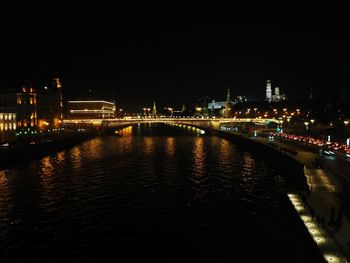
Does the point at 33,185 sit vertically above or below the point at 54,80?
below

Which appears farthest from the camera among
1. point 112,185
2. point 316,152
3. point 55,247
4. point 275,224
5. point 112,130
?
point 112,130

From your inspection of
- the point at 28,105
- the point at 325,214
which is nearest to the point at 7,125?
the point at 28,105

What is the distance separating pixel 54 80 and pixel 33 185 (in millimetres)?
128937

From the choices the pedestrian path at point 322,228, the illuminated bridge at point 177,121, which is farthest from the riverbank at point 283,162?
the illuminated bridge at point 177,121

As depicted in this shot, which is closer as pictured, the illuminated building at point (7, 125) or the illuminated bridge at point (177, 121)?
the illuminated building at point (7, 125)

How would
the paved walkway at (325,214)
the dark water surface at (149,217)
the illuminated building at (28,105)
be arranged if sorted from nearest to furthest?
the paved walkway at (325,214) < the dark water surface at (149,217) < the illuminated building at (28,105)

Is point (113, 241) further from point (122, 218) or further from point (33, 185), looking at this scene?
point (33, 185)

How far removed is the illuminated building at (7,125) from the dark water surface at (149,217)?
25.1 meters

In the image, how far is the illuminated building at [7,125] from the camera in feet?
242

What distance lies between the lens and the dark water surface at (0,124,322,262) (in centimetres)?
2266

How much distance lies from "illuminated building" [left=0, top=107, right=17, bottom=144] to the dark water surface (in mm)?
25119

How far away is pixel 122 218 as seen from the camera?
29391mm

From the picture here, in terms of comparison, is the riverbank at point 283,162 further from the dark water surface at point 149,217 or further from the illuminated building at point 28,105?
the illuminated building at point 28,105

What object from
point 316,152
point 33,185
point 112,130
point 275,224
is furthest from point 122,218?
point 112,130
